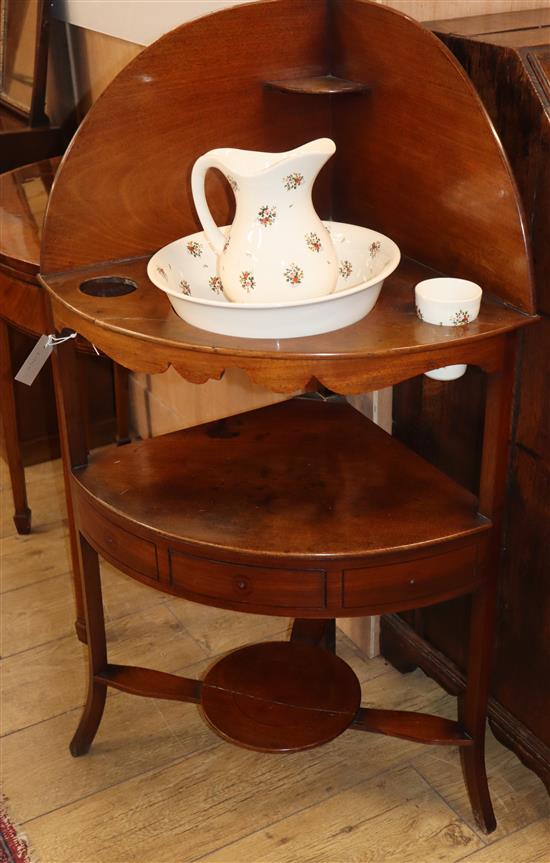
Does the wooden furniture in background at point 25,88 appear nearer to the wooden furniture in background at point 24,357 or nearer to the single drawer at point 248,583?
the wooden furniture in background at point 24,357

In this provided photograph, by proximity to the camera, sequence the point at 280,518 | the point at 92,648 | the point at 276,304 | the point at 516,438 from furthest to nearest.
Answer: the point at 92,648 → the point at 516,438 → the point at 280,518 → the point at 276,304

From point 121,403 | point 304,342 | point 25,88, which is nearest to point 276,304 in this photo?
point 304,342

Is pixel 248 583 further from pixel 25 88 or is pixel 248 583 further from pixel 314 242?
pixel 25 88

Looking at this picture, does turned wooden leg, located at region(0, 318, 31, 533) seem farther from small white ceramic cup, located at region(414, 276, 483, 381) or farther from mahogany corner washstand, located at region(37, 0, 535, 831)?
small white ceramic cup, located at region(414, 276, 483, 381)

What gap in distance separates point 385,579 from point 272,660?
A: 495 millimetres

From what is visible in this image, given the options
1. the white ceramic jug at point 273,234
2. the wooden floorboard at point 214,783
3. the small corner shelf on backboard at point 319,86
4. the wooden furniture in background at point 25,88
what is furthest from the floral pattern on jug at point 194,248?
the wooden furniture in background at point 25,88

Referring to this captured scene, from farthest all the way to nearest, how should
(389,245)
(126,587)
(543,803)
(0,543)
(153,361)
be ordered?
(0,543) → (126,587) → (543,803) → (389,245) → (153,361)

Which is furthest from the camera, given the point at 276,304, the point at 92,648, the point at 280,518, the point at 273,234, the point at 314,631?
the point at 314,631

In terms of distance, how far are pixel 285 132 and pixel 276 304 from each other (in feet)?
1.55

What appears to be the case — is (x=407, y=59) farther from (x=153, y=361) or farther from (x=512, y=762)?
(x=512, y=762)

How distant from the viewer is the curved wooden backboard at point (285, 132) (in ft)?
4.46

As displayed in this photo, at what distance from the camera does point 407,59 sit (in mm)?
1395

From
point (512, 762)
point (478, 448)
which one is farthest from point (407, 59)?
point (512, 762)

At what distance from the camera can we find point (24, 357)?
260 centimetres
